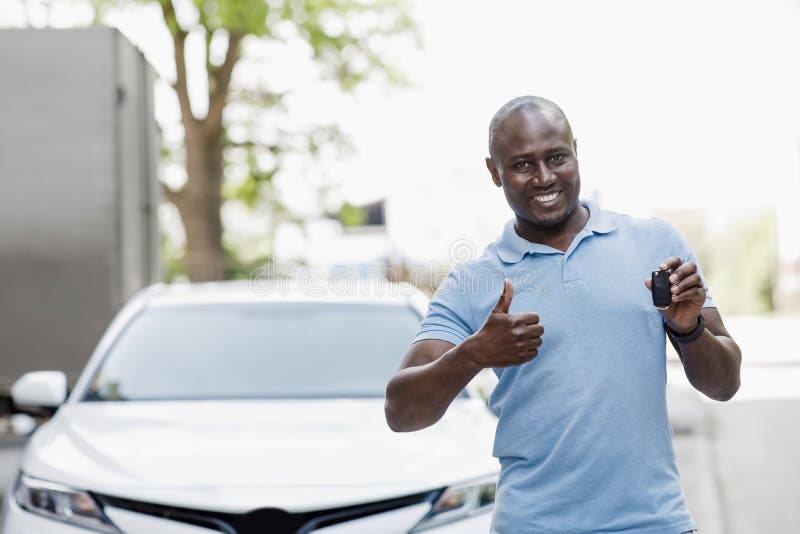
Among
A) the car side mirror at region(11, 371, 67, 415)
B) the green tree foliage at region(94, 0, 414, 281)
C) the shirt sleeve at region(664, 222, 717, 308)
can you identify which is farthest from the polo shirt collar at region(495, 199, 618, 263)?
the green tree foliage at region(94, 0, 414, 281)

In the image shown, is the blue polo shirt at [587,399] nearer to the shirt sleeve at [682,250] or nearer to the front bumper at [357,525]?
the shirt sleeve at [682,250]

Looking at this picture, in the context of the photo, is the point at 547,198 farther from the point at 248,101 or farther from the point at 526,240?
the point at 248,101

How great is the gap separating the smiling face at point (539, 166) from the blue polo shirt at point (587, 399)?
0.26ft

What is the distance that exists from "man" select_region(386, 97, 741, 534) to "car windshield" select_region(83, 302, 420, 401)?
2277mm

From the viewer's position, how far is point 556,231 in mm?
2445

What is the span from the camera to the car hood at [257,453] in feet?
A: 11.8

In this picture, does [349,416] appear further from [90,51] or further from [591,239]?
[90,51]

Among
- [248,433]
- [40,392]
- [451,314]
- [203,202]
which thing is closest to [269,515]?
[248,433]

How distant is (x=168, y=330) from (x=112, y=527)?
1.51m

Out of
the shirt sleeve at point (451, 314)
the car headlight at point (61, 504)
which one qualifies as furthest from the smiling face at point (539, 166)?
the car headlight at point (61, 504)

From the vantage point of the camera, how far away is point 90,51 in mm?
8312

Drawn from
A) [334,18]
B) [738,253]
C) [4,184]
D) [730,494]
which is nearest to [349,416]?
[730,494]

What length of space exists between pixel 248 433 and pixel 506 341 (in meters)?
2.08

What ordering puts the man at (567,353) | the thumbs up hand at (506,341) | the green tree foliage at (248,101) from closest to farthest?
1. the thumbs up hand at (506,341)
2. the man at (567,353)
3. the green tree foliage at (248,101)
